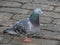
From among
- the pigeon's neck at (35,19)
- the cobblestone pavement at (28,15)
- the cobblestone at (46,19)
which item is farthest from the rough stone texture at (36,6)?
the pigeon's neck at (35,19)

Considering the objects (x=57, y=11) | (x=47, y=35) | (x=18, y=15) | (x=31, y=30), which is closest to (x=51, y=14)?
(x=57, y=11)

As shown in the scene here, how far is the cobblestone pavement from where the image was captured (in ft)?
19.5

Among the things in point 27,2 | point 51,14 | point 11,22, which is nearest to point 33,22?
point 11,22

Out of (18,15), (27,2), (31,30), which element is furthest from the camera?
(27,2)

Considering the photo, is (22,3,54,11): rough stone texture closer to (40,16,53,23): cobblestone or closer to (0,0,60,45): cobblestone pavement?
(0,0,60,45): cobblestone pavement

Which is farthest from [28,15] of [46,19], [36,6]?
[36,6]

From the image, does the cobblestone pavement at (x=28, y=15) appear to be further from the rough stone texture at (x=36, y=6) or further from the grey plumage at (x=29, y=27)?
the grey plumage at (x=29, y=27)

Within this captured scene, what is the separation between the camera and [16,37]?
239 inches

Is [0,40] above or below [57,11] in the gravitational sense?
below

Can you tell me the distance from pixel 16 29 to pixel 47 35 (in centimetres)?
71

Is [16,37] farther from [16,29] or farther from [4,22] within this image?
[4,22]

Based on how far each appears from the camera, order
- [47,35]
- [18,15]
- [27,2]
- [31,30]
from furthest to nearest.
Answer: [27,2] → [18,15] → [47,35] → [31,30]

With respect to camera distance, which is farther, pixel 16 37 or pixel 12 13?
pixel 12 13

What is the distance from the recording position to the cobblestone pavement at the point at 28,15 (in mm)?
5949
